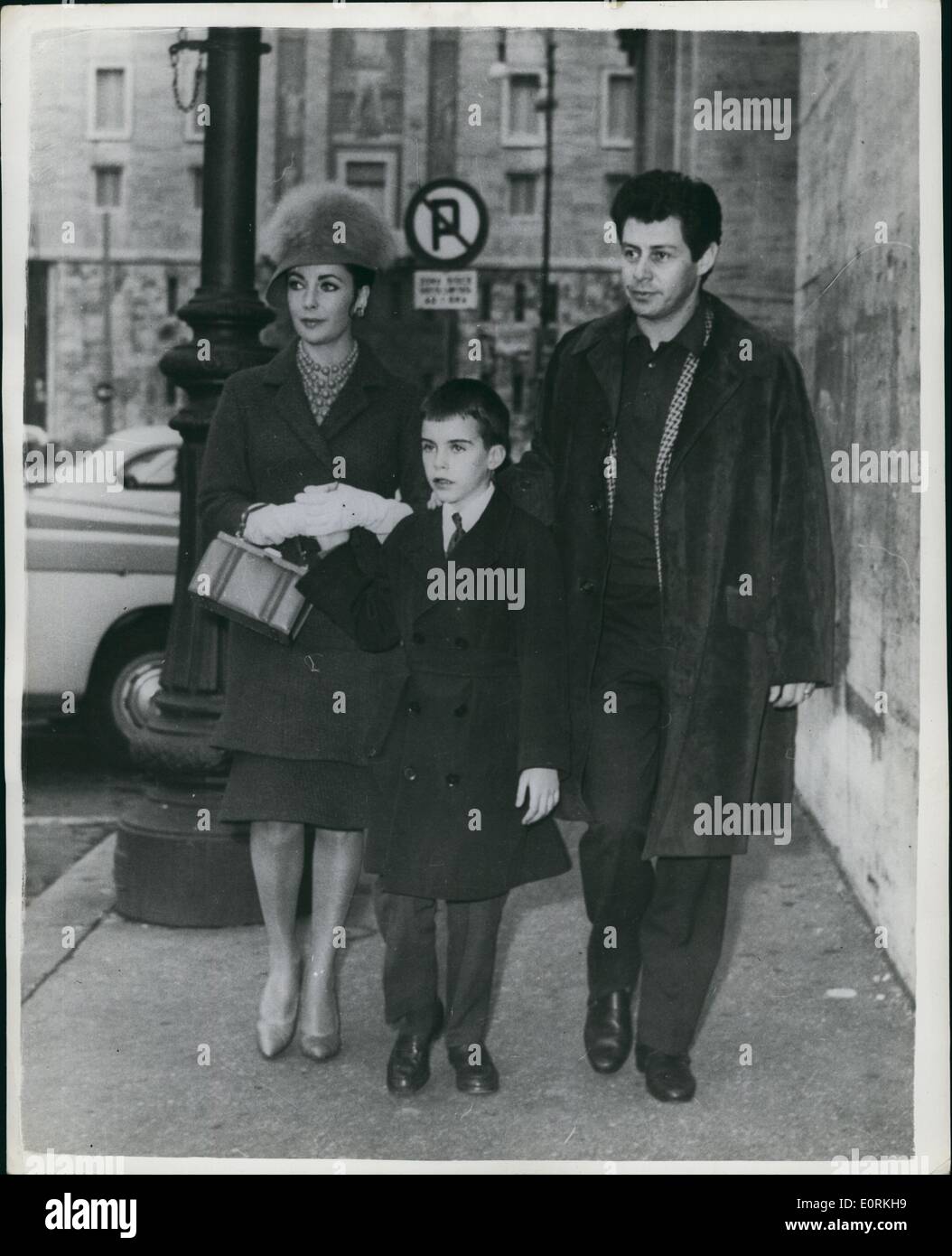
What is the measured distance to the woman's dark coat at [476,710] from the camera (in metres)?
4.96

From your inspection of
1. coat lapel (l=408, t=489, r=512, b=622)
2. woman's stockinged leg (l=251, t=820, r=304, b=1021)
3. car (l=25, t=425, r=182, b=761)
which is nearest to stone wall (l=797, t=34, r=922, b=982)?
coat lapel (l=408, t=489, r=512, b=622)

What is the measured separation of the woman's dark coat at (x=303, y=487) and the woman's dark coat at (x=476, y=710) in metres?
0.25

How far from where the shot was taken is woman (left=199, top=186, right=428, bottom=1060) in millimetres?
5188

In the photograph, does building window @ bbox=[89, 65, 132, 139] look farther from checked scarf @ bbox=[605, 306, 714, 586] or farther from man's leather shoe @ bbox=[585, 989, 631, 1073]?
man's leather shoe @ bbox=[585, 989, 631, 1073]

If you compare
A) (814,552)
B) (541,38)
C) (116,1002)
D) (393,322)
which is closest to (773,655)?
(814,552)

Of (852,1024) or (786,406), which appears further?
(852,1024)

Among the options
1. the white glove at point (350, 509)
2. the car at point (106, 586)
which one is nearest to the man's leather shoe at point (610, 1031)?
the white glove at point (350, 509)

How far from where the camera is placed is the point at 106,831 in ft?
24.1

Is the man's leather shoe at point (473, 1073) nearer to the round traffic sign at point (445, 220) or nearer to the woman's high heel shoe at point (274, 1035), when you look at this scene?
the woman's high heel shoe at point (274, 1035)

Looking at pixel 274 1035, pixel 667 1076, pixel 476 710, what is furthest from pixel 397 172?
pixel 667 1076

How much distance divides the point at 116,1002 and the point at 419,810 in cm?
115

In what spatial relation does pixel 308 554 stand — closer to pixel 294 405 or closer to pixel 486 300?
pixel 294 405

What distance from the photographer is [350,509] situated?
5176mm
